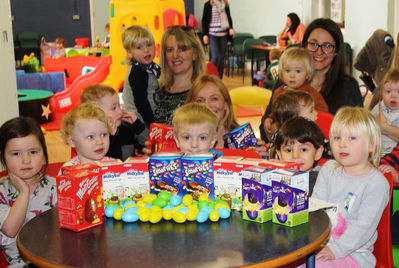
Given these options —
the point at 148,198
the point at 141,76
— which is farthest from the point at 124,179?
the point at 141,76

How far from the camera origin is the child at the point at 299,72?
3436 millimetres

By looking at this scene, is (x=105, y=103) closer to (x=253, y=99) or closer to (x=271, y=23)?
(x=253, y=99)

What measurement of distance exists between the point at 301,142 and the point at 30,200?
137cm

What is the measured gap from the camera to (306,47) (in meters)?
3.73

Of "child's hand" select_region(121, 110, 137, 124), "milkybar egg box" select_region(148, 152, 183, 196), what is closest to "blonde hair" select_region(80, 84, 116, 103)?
"child's hand" select_region(121, 110, 137, 124)

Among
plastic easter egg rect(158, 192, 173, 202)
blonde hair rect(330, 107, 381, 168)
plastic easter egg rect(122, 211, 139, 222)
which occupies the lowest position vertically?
plastic easter egg rect(122, 211, 139, 222)

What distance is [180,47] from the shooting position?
3777 millimetres

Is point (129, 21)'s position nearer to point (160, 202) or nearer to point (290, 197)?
point (160, 202)

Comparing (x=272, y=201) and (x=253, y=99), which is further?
(x=253, y=99)

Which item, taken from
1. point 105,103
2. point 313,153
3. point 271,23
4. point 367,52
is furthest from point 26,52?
point 313,153

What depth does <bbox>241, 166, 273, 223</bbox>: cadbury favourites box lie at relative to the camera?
186cm

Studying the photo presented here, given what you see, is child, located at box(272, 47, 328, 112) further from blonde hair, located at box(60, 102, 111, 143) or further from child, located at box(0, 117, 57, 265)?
child, located at box(0, 117, 57, 265)

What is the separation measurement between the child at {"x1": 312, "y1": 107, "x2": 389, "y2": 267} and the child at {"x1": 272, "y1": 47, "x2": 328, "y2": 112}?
41.1 inches

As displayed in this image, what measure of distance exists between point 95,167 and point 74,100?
6.80 m
